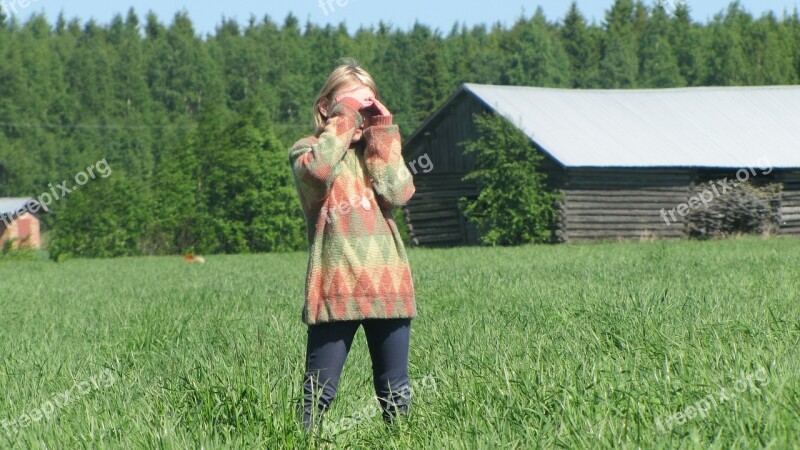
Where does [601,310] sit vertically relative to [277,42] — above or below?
below

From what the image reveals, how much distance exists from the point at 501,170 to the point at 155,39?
80525 millimetres

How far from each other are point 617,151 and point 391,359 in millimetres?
25618

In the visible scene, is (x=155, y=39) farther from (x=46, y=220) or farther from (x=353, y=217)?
(x=353, y=217)

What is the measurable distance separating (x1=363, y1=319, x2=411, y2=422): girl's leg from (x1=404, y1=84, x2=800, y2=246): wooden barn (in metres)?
23.6

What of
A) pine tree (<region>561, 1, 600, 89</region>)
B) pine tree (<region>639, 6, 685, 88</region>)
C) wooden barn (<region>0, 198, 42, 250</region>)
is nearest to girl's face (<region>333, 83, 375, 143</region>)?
wooden barn (<region>0, 198, 42, 250</region>)

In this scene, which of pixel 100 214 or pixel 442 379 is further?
pixel 100 214

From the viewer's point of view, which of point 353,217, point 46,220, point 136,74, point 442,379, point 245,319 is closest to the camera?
point 353,217

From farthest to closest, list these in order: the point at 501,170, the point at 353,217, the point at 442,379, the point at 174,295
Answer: the point at 501,170
the point at 174,295
the point at 442,379
the point at 353,217

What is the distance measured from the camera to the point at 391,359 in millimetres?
3754

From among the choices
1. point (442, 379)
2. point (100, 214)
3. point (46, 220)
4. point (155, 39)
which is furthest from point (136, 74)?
point (442, 379)

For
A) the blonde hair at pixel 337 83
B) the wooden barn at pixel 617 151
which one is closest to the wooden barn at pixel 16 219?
the wooden barn at pixel 617 151

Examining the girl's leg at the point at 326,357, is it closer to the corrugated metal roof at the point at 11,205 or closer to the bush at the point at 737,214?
the bush at the point at 737,214

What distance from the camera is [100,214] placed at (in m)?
35.0

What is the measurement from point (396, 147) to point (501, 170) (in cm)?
2477
